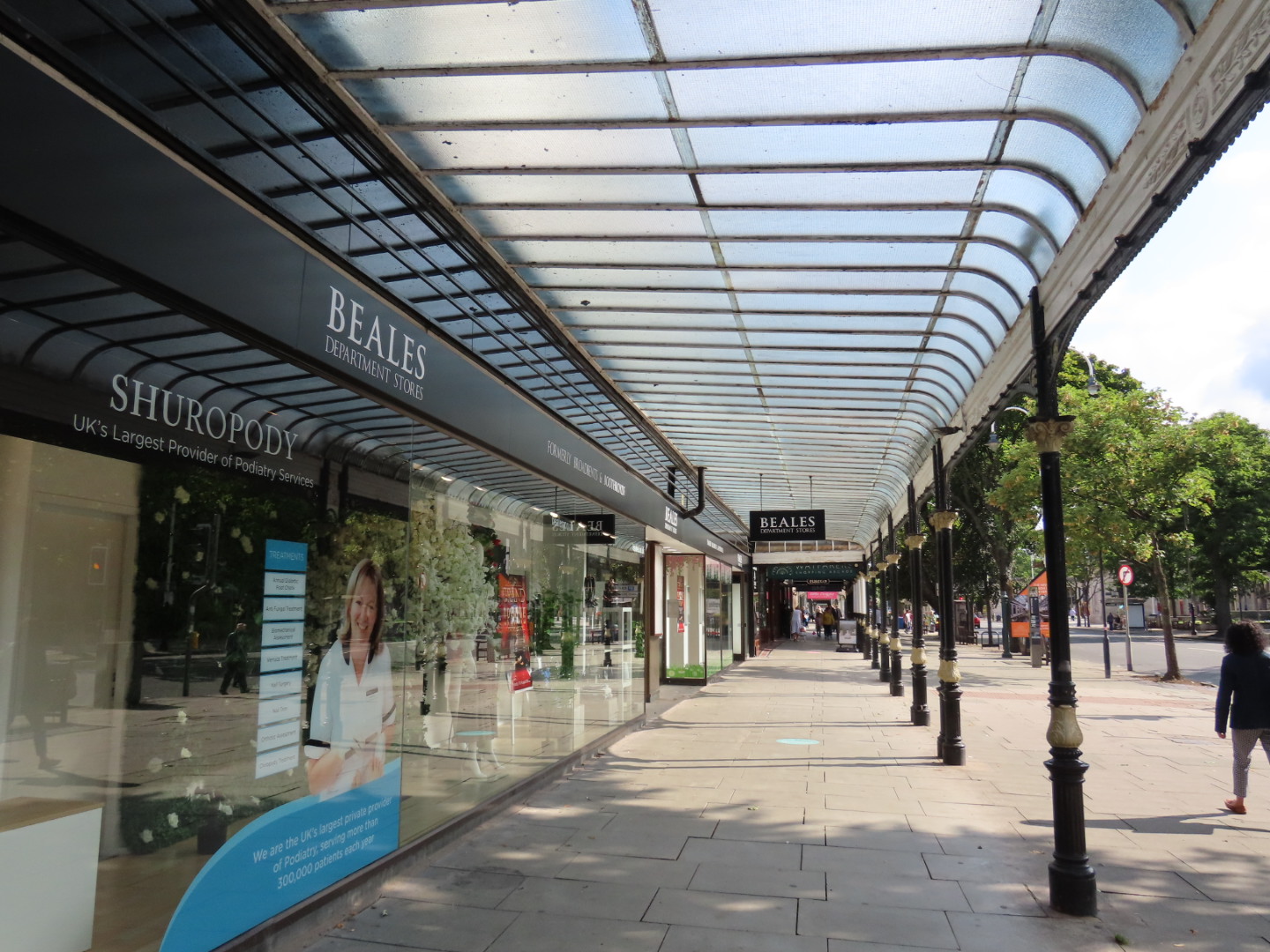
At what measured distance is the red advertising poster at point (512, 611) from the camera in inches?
290

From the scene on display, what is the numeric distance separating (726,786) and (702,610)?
10.6m

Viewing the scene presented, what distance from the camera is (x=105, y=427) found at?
3459 millimetres

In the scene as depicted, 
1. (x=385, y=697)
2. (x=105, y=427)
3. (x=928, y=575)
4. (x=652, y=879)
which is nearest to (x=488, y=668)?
(x=385, y=697)

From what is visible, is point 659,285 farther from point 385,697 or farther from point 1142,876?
point 1142,876

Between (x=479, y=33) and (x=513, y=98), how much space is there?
449 millimetres

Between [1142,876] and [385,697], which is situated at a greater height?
[385,697]

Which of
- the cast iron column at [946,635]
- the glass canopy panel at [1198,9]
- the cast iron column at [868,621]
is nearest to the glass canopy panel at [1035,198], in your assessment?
the glass canopy panel at [1198,9]

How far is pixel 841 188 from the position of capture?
4.72m

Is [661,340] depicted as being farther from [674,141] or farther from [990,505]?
[990,505]

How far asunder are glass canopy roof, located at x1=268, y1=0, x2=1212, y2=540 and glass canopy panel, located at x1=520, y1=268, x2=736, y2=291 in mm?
21

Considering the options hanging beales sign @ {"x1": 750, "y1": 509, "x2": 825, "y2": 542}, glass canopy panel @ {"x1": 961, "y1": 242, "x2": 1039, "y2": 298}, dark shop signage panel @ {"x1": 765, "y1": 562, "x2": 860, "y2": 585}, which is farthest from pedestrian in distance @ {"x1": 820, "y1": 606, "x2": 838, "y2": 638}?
glass canopy panel @ {"x1": 961, "y1": 242, "x2": 1039, "y2": 298}

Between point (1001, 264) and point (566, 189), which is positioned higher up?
point (566, 189)

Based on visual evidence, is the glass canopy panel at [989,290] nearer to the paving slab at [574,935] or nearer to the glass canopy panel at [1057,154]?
the glass canopy panel at [1057,154]

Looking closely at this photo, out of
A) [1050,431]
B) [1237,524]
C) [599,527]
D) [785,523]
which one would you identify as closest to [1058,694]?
[1050,431]
